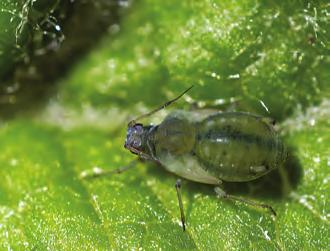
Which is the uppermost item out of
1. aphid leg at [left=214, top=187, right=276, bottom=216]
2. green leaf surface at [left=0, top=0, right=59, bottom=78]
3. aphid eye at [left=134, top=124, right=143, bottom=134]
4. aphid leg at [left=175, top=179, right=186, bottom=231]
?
green leaf surface at [left=0, top=0, right=59, bottom=78]

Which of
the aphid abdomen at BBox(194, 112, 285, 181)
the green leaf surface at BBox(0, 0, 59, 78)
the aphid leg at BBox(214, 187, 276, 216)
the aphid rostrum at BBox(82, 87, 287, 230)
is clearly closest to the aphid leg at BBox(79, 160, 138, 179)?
the aphid rostrum at BBox(82, 87, 287, 230)

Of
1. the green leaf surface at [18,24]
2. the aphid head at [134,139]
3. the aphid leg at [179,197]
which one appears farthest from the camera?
the aphid head at [134,139]

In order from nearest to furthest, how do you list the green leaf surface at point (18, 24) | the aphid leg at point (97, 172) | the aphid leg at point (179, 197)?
the green leaf surface at point (18, 24) → the aphid leg at point (179, 197) → the aphid leg at point (97, 172)

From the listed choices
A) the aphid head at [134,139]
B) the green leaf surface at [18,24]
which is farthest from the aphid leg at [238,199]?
the green leaf surface at [18,24]

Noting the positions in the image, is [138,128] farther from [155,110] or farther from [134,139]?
[155,110]

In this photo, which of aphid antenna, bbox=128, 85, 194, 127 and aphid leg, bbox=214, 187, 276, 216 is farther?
aphid antenna, bbox=128, 85, 194, 127

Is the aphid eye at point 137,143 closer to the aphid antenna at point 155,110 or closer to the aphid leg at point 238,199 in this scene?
the aphid antenna at point 155,110

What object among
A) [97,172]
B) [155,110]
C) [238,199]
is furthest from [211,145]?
[97,172]

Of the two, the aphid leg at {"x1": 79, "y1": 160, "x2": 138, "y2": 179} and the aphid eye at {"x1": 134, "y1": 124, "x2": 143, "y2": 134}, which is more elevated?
the aphid eye at {"x1": 134, "y1": 124, "x2": 143, "y2": 134}

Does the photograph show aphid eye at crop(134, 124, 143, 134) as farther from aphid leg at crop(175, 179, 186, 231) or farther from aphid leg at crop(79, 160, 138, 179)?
aphid leg at crop(175, 179, 186, 231)
